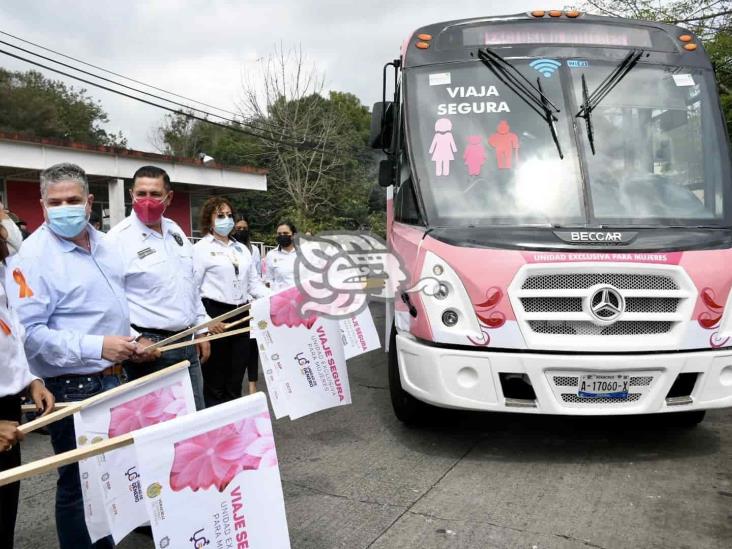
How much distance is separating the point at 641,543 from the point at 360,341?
395 cm

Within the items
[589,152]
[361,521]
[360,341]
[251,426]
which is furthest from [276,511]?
[360,341]

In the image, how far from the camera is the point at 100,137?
52875 mm

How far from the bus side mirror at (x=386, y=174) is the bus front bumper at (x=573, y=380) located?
191 centimetres

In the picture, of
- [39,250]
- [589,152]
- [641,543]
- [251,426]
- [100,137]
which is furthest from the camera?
[100,137]

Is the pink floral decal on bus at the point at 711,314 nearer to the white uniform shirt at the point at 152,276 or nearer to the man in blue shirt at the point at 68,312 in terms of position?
the white uniform shirt at the point at 152,276

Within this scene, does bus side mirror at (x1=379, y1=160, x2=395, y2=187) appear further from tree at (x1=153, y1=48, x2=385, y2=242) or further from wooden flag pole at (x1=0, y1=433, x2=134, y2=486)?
tree at (x1=153, y1=48, x2=385, y2=242)

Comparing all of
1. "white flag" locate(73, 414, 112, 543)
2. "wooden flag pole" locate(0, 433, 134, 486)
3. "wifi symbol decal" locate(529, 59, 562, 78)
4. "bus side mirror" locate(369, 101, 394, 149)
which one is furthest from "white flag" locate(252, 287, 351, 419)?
"wifi symbol decal" locate(529, 59, 562, 78)

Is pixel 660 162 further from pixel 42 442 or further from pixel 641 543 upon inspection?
pixel 42 442

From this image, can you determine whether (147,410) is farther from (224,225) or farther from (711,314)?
(711,314)

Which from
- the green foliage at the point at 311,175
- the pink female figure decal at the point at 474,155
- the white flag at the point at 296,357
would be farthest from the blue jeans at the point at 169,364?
the green foliage at the point at 311,175

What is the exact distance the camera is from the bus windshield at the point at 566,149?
4742 millimetres

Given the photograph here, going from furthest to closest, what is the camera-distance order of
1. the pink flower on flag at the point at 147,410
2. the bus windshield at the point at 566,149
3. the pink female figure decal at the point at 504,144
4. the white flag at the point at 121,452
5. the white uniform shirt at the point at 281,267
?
the white uniform shirt at the point at 281,267 < the pink female figure decal at the point at 504,144 < the bus windshield at the point at 566,149 < the pink flower on flag at the point at 147,410 < the white flag at the point at 121,452

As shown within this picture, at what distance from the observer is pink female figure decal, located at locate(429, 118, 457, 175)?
499 centimetres

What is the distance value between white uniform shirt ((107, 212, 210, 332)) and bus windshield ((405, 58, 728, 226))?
6.13ft
